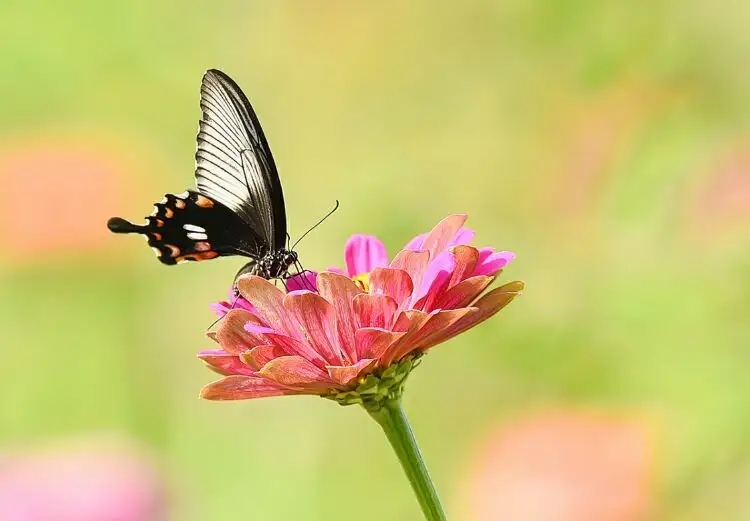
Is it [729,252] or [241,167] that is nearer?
[241,167]

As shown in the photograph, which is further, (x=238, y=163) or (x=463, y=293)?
(x=238, y=163)

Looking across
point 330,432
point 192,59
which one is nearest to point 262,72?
point 192,59

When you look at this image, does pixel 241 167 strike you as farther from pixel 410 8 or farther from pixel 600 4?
pixel 410 8

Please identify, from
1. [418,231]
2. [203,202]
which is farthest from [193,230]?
[418,231]

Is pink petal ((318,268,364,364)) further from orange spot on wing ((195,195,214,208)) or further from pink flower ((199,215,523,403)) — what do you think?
orange spot on wing ((195,195,214,208))

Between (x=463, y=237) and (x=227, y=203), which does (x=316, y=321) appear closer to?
(x=463, y=237)

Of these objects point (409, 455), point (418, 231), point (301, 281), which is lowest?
point (409, 455)
